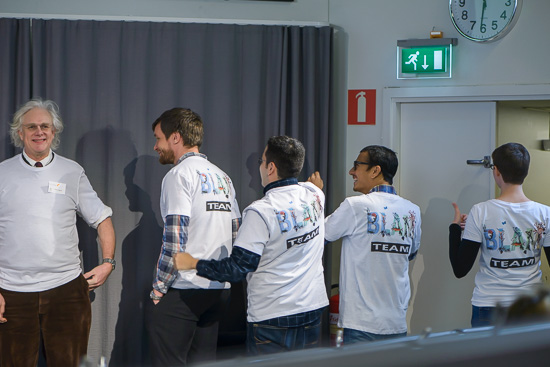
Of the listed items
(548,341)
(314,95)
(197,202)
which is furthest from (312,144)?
(548,341)

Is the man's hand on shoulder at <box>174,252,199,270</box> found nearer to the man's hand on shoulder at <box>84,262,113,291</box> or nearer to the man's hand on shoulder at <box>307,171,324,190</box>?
the man's hand on shoulder at <box>84,262,113,291</box>

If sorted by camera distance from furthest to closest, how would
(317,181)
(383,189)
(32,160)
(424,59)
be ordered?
(424,59) → (317,181) → (32,160) → (383,189)

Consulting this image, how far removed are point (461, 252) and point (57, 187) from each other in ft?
6.87

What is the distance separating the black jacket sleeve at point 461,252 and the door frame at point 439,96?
1.07m

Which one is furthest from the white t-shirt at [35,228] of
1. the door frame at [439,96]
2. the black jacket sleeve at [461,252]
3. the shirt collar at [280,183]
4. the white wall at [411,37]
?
the door frame at [439,96]

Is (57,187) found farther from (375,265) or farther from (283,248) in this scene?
(375,265)

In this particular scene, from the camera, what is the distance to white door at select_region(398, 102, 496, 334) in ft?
13.4

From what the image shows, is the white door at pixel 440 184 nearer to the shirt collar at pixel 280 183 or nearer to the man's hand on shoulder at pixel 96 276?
the shirt collar at pixel 280 183

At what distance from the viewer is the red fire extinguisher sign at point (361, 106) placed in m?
4.09

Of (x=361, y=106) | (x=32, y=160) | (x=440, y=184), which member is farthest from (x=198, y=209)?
(x=440, y=184)

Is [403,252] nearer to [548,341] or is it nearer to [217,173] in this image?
[217,173]

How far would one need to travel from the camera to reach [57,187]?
3.15 m

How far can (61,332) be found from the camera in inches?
122

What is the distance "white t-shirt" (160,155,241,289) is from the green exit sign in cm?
177
